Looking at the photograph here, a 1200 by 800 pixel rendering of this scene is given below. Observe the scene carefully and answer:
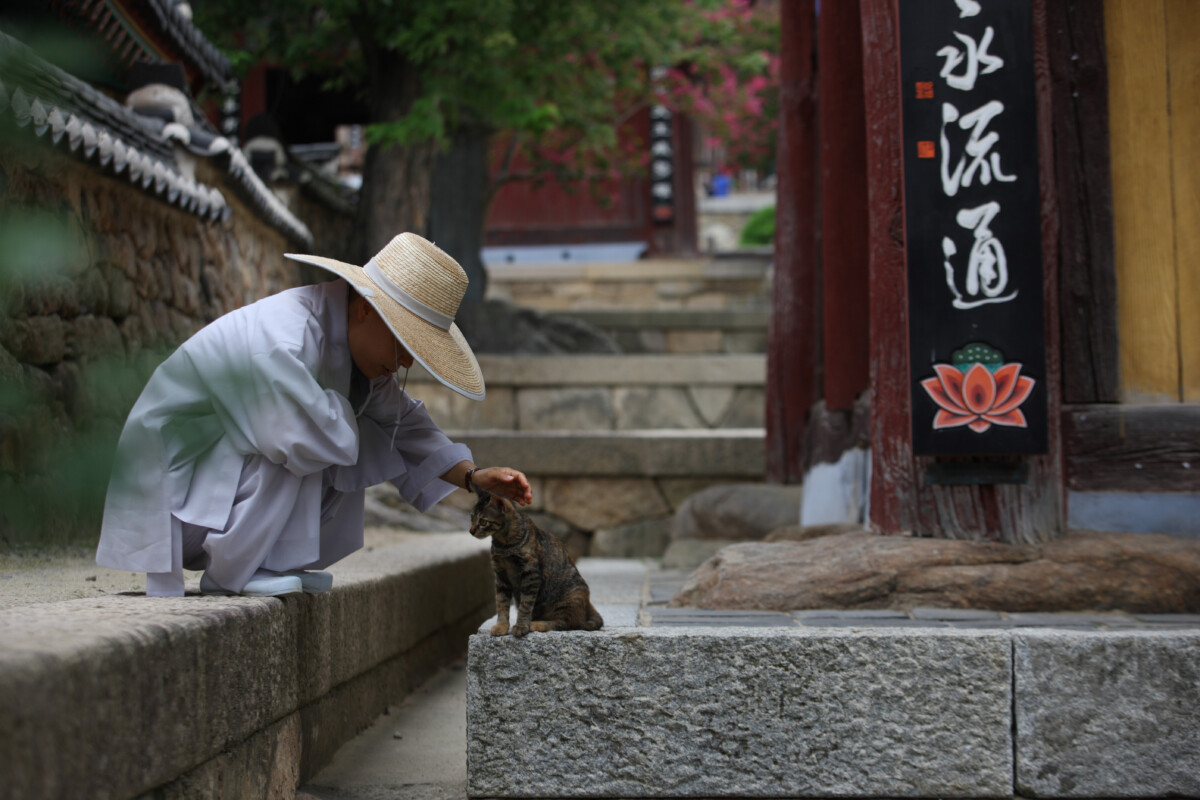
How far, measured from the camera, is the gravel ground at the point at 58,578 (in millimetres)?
2666

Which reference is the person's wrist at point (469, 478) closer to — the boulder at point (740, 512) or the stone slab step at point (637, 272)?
the boulder at point (740, 512)

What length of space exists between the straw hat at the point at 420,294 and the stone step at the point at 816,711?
0.71 m

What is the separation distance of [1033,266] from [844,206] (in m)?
1.89

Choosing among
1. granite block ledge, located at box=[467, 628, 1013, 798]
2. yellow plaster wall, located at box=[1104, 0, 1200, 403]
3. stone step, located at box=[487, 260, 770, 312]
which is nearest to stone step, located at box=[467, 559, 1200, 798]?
granite block ledge, located at box=[467, 628, 1013, 798]

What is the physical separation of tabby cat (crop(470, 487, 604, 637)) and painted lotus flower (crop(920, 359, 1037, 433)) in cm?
139

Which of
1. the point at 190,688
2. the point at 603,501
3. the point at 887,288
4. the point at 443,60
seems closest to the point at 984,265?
the point at 887,288

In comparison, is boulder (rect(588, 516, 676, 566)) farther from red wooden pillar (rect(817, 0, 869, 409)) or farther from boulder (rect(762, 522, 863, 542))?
boulder (rect(762, 522, 863, 542))

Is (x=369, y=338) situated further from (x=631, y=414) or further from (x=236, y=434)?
(x=631, y=414)

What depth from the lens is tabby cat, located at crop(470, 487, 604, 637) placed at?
2500 millimetres

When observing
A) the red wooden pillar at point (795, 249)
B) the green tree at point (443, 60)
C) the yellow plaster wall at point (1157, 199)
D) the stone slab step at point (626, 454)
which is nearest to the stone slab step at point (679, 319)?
the green tree at point (443, 60)

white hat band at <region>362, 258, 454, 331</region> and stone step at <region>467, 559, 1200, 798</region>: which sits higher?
white hat band at <region>362, 258, 454, 331</region>

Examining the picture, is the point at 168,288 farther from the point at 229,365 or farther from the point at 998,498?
the point at 998,498

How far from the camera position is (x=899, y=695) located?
2543 mm

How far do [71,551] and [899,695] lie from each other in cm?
300
